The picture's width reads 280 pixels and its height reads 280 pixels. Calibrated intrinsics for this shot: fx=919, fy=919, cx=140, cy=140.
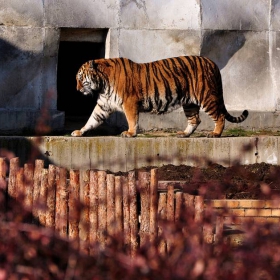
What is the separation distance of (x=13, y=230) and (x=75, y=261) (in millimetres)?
222

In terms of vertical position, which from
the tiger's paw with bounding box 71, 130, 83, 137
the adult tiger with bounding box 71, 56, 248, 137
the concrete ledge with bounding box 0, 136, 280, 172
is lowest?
the concrete ledge with bounding box 0, 136, 280, 172

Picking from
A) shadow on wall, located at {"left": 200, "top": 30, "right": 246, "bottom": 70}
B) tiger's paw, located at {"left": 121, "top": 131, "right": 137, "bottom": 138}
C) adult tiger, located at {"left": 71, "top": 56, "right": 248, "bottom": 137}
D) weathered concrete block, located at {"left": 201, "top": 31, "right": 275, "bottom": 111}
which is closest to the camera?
tiger's paw, located at {"left": 121, "top": 131, "right": 137, "bottom": 138}

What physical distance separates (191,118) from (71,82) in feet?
13.2

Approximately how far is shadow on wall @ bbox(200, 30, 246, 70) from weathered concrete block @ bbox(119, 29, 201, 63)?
7.1 inches

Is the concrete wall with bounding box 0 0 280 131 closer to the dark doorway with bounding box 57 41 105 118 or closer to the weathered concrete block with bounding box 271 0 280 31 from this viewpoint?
Result: the weathered concrete block with bounding box 271 0 280 31

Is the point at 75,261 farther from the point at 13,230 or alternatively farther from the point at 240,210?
the point at 240,210

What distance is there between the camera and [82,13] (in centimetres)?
1405

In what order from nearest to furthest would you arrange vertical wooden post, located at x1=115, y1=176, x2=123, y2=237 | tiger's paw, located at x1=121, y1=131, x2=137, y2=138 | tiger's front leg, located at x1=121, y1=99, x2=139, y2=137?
vertical wooden post, located at x1=115, y1=176, x2=123, y2=237 → tiger's paw, located at x1=121, y1=131, x2=137, y2=138 → tiger's front leg, located at x1=121, y1=99, x2=139, y2=137

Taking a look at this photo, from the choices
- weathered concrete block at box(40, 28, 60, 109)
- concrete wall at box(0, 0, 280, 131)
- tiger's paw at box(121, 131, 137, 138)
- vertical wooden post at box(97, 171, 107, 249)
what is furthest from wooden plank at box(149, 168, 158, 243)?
weathered concrete block at box(40, 28, 60, 109)

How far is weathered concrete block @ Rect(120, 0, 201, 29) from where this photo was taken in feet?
46.9

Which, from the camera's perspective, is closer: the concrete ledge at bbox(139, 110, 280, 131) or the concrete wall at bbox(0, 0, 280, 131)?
the concrete wall at bbox(0, 0, 280, 131)

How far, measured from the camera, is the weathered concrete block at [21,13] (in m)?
13.6

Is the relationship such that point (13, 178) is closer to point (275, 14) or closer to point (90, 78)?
point (90, 78)

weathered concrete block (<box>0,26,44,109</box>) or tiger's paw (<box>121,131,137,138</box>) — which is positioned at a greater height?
weathered concrete block (<box>0,26,44,109</box>)
